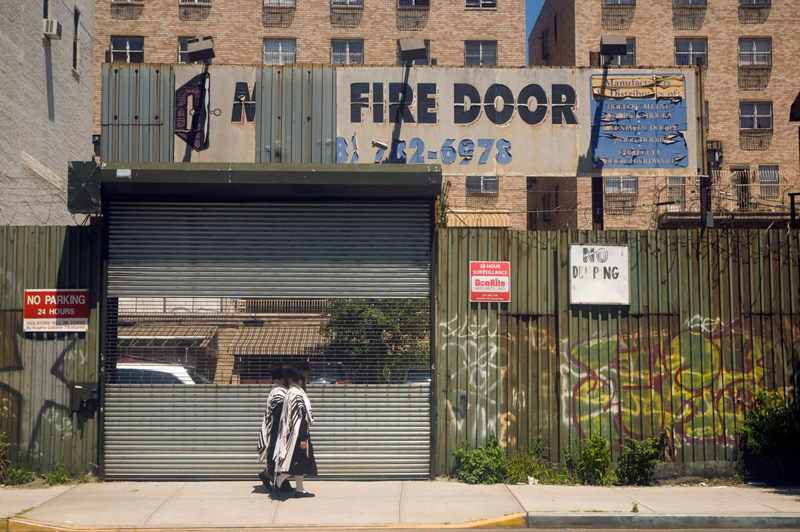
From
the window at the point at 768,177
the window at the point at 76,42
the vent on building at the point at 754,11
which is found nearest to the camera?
the window at the point at 76,42

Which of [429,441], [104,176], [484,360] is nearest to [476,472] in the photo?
[429,441]

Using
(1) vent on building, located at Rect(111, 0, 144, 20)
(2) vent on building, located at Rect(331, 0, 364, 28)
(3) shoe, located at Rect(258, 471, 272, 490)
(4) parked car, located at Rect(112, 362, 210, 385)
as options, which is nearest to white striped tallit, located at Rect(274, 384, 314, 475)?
(3) shoe, located at Rect(258, 471, 272, 490)

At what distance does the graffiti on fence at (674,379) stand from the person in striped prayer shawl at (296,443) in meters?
3.70

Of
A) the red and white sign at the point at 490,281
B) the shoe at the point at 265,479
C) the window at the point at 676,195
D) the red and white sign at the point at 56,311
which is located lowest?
the shoe at the point at 265,479

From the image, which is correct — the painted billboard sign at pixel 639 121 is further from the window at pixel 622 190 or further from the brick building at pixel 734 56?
the brick building at pixel 734 56

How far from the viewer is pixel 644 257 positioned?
11.4 meters

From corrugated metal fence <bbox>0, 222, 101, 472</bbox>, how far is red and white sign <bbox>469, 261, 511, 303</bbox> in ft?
17.2

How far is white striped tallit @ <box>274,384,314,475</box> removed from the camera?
9.94 m

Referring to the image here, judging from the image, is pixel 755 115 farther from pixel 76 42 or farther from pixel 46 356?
pixel 46 356

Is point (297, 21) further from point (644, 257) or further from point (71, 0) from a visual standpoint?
point (644, 257)

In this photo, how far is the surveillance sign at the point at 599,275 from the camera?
→ 11211 millimetres

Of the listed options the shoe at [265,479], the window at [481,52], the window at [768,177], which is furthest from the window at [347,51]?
the shoe at [265,479]

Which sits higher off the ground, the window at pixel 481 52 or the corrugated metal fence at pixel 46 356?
the window at pixel 481 52

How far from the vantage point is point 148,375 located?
11.0 metres
